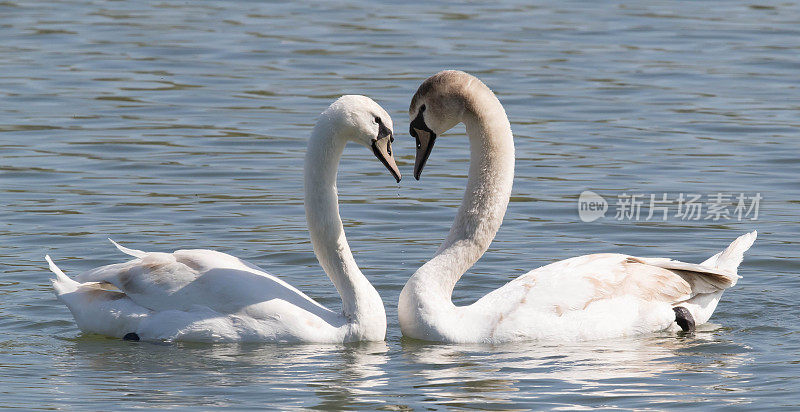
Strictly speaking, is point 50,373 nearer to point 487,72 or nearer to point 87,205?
point 87,205

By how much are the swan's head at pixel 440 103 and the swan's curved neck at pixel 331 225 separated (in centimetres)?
58

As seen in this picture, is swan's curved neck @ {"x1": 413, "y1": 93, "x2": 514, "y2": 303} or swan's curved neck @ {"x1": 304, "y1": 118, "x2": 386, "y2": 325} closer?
swan's curved neck @ {"x1": 304, "y1": 118, "x2": 386, "y2": 325}

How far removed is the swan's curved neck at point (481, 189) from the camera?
9.91 m

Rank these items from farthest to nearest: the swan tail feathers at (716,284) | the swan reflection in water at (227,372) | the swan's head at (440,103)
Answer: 1. the swan tail feathers at (716,284)
2. the swan's head at (440,103)
3. the swan reflection in water at (227,372)

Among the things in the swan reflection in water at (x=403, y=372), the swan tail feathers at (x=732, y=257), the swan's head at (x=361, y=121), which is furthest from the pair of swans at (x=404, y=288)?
the swan tail feathers at (x=732, y=257)

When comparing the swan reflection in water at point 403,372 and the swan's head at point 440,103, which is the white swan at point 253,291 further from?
the swan's head at point 440,103

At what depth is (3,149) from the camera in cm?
1546

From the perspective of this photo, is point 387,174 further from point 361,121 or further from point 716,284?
point 361,121

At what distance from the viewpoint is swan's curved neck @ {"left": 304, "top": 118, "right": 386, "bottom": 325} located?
9.55 meters

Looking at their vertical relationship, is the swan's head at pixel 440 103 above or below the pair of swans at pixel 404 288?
above

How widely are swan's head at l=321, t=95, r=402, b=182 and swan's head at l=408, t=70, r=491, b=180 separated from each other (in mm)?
353

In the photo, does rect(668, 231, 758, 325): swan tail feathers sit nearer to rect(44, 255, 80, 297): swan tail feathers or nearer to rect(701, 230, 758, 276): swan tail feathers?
rect(701, 230, 758, 276): swan tail feathers

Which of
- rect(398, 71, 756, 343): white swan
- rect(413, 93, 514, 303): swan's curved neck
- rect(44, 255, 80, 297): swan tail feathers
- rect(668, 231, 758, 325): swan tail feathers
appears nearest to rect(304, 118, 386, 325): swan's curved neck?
rect(398, 71, 756, 343): white swan

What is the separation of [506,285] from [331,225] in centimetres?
115
